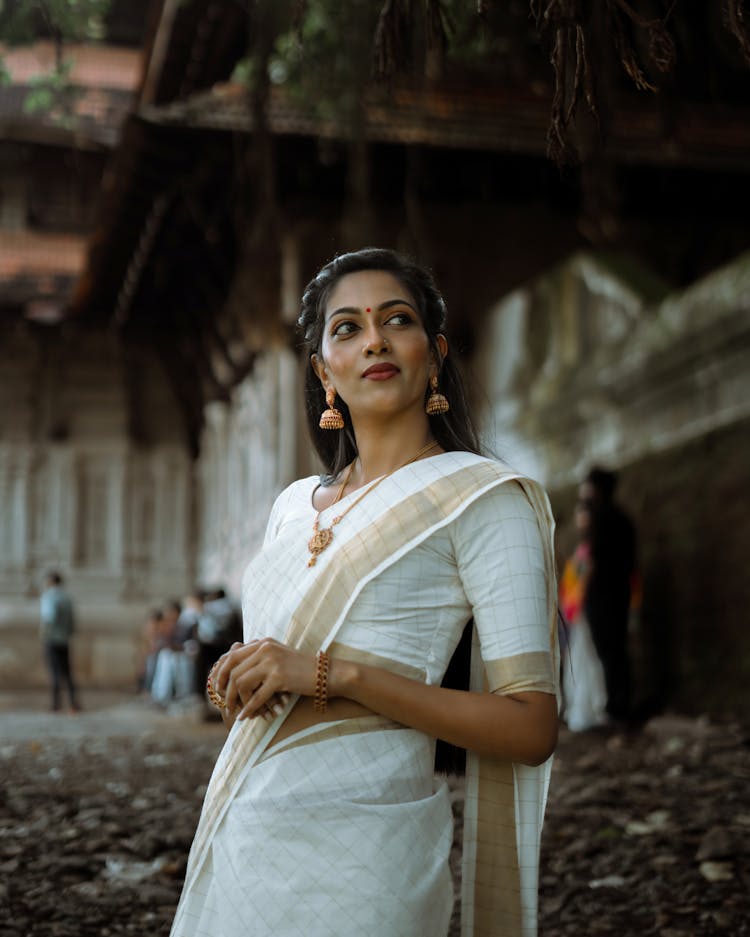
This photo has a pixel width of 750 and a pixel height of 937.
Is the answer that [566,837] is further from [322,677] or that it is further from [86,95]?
[86,95]

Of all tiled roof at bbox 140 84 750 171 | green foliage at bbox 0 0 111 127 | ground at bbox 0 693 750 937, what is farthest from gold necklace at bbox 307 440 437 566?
tiled roof at bbox 140 84 750 171

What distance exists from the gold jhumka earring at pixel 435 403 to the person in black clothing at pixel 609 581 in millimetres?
5621

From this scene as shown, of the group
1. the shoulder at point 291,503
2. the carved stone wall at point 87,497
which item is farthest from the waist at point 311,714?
the carved stone wall at point 87,497

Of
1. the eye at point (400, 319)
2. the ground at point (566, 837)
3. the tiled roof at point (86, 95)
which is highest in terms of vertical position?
the tiled roof at point (86, 95)

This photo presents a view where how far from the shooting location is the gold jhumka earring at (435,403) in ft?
6.74

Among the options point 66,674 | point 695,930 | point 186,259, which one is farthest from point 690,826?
point 186,259

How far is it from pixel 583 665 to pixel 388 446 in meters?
6.07

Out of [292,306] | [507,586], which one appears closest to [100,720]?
[292,306]

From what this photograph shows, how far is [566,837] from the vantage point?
443 cm

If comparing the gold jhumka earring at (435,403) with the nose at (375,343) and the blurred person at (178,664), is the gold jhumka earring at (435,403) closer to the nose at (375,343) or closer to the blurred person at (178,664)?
the nose at (375,343)

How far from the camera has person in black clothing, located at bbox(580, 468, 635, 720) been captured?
295 inches

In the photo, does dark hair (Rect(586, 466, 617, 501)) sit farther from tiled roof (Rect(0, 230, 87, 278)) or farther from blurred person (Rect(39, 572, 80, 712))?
tiled roof (Rect(0, 230, 87, 278))

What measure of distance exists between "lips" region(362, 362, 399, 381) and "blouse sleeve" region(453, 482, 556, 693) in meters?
0.28

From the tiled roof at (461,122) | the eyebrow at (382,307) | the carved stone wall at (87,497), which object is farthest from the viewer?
the carved stone wall at (87,497)
